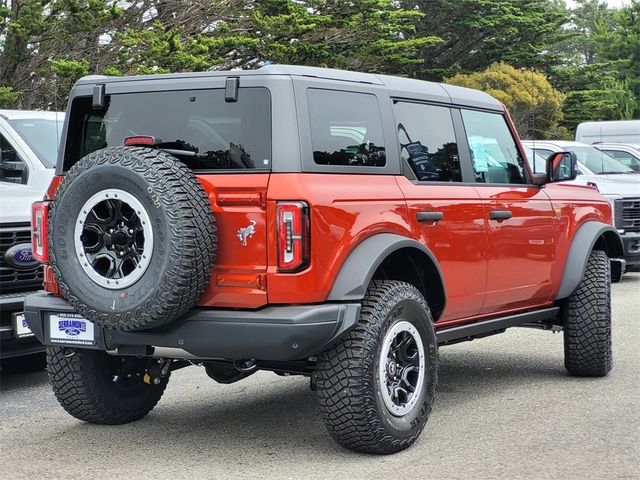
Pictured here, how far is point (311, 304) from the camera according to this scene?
199 inches

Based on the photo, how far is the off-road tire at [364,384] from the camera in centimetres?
514

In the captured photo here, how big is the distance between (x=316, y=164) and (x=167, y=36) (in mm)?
14357

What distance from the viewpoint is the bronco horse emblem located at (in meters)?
5.08

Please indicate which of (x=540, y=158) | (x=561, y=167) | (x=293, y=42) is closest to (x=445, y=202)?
(x=561, y=167)

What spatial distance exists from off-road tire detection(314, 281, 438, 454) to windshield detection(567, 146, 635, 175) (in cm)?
1187

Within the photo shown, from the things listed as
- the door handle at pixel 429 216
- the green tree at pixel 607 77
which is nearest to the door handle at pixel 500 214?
the door handle at pixel 429 216

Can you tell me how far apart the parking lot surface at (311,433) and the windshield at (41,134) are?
2.01 metres

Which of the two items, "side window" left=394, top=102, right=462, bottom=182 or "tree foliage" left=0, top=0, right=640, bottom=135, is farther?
"tree foliage" left=0, top=0, right=640, bottom=135

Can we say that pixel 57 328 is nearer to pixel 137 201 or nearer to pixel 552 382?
pixel 137 201

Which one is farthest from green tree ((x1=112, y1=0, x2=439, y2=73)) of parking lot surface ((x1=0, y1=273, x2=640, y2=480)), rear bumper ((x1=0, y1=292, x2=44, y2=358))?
parking lot surface ((x1=0, y1=273, x2=640, y2=480))

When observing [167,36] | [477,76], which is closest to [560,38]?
[477,76]

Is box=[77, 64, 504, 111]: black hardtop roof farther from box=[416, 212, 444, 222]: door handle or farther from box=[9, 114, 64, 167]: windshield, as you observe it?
box=[9, 114, 64, 167]: windshield

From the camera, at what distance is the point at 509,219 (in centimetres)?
672

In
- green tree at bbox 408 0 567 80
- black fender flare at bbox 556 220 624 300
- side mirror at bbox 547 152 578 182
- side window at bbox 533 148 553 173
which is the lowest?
black fender flare at bbox 556 220 624 300
